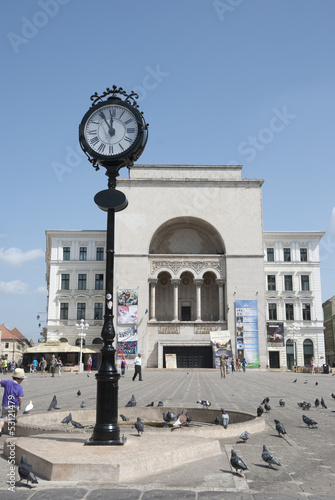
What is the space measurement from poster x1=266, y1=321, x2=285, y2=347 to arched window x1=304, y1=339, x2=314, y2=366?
3.77m

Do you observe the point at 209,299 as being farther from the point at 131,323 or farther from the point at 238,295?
the point at 131,323

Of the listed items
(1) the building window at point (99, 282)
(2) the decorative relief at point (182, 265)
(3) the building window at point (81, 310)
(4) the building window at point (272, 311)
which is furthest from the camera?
(1) the building window at point (99, 282)

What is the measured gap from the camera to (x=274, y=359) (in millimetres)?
52938

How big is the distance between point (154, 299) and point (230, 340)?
922 cm

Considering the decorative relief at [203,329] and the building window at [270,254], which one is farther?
the building window at [270,254]

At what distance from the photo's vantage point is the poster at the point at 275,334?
170 ft

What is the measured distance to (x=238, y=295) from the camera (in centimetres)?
4809

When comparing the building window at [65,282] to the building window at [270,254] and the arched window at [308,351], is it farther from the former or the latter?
the arched window at [308,351]

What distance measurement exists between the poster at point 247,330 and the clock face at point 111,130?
41.4 metres

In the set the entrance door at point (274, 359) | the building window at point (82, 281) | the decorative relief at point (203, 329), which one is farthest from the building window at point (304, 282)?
the building window at point (82, 281)

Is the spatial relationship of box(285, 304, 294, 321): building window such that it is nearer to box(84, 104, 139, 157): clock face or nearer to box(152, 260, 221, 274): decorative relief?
box(152, 260, 221, 274): decorative relief

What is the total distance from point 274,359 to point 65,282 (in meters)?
25.8

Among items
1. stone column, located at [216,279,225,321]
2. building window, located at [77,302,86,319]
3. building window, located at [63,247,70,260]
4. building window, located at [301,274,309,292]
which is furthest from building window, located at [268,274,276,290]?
building window, located at [63,247,70,260]

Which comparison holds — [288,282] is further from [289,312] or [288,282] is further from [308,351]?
[308,351]
